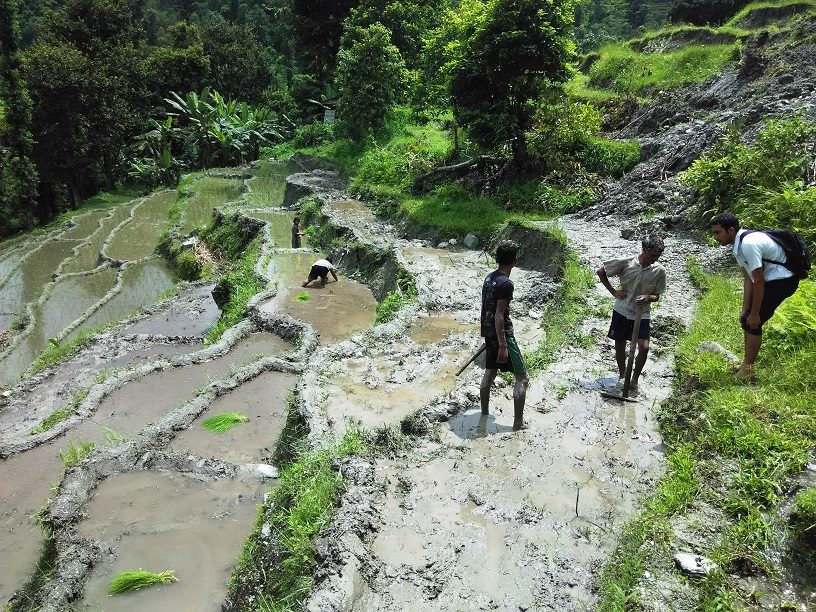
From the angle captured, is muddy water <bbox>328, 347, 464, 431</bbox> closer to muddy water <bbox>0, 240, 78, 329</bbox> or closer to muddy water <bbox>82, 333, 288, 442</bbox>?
muddy water <bbox>82, 333, 288, 442</bbox>

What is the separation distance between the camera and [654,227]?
39.0 ft

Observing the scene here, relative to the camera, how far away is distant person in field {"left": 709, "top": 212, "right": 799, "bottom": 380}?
5.34m

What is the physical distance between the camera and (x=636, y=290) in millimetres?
6188

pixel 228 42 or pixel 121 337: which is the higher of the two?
pixel 228 42

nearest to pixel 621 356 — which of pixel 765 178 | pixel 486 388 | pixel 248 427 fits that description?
pixel 486 388

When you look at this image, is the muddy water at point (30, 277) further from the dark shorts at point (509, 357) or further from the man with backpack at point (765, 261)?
the man with backpack at point (765, 261)

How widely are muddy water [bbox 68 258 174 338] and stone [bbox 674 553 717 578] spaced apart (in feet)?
49.4

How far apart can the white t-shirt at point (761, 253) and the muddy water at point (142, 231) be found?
20.8 m

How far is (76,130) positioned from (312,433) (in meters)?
27.8

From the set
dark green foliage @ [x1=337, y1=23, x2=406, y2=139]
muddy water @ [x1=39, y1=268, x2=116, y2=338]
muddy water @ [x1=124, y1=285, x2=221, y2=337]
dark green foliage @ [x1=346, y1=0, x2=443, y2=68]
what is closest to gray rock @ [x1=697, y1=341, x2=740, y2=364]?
muddy water @ [x1=124, y1=285, x2=221, y2=337]

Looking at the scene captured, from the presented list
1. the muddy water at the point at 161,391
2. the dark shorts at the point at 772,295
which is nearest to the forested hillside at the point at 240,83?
the muddy water at the point at 161,391

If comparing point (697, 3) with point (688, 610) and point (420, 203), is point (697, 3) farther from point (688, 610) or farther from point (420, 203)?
point (688, 610)

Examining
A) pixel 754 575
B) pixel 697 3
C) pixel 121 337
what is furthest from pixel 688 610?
pixel 697 3

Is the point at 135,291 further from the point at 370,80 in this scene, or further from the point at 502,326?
the point at 502,326
